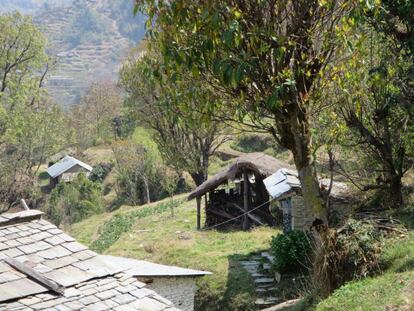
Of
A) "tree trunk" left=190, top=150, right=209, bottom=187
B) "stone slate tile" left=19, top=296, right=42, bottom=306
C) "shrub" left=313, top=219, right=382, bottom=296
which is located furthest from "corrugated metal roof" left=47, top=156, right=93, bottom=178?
"stone slate tile" left=19, top=296, right=42, bottom=306

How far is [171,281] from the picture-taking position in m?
15.1

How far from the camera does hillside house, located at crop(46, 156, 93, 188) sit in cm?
5447

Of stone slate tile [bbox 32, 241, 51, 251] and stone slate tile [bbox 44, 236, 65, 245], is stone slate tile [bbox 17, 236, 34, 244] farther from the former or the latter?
stone slate tile [bbox 44, 236, 65, 245]

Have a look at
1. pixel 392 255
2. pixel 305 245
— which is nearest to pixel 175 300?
pixel 305 245

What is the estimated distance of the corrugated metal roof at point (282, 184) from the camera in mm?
18141

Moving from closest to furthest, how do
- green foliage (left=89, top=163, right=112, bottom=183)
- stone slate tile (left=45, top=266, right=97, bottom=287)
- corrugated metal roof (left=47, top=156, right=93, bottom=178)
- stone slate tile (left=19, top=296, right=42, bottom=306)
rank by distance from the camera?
1. stone slate tile (left=19, top=296, right=42, bottom=306)
2. stone slate tile (left=45, top=266, right=97, bottom=287)
3. green foliage (left=89, top=163, right=112, bottom=183)
4. corrugated metal roof (left=47, top=156, right=93, bottom=178)

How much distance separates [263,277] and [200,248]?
191 inches

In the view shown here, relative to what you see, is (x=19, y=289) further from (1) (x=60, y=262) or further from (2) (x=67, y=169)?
(2) (x=67, y=169)

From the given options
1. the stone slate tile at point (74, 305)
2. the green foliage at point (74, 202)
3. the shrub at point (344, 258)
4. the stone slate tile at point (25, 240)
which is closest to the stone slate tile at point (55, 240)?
the stone slate tile at point (25, 240)

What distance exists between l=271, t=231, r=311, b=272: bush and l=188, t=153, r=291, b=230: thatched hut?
6543 mm

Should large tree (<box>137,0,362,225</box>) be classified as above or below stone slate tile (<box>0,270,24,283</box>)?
above

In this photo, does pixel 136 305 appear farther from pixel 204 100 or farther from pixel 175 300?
pixel 175 300

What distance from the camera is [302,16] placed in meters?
8.62

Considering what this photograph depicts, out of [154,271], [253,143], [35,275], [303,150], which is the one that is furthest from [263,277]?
[253,143]
